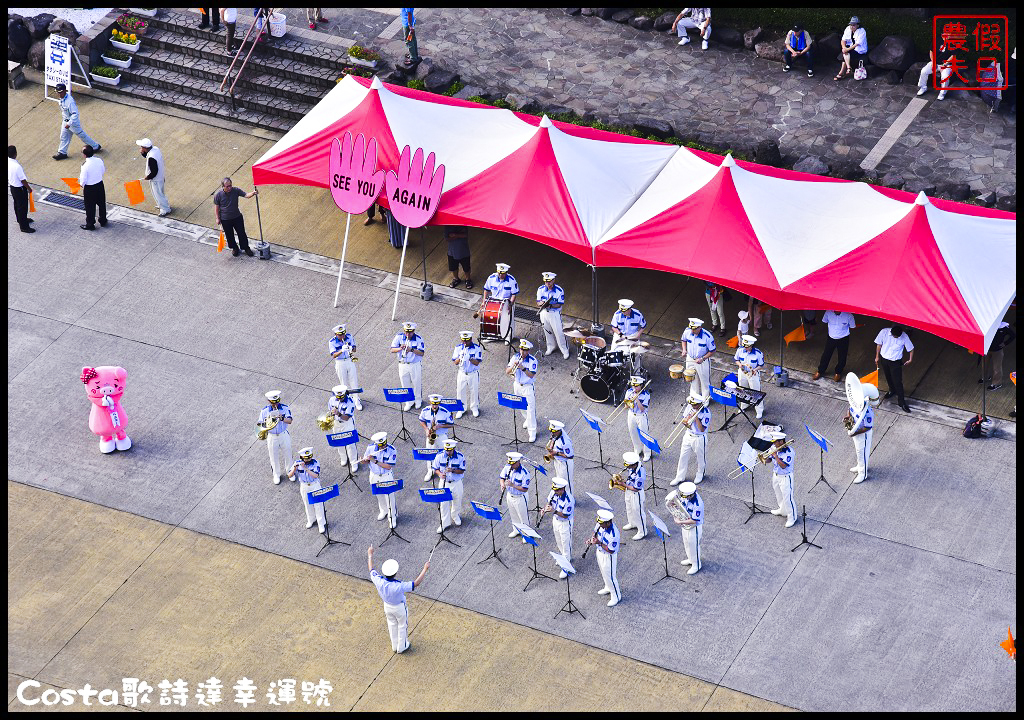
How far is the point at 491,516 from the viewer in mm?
21391

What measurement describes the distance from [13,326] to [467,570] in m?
9.78

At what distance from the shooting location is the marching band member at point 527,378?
24078 millimetres

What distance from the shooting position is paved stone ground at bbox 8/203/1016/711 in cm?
2123

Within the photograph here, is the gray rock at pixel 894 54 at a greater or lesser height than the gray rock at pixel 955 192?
greater

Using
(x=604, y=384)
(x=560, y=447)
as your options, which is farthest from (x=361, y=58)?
(x=560, y=447)

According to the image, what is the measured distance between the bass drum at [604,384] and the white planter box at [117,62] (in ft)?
43.9

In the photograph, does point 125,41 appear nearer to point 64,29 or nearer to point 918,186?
point 64,29

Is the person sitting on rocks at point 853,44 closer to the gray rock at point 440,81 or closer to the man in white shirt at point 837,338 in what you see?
the gray rock at point 440,81

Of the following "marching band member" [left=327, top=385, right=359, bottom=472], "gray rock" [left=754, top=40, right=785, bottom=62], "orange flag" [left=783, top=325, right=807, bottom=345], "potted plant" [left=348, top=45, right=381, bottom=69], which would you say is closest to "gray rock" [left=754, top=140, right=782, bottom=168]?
"gray rock" [left=754, top=40, right=785, bottom=62]

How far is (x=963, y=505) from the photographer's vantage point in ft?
76.1

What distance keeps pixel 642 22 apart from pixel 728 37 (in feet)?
6.04

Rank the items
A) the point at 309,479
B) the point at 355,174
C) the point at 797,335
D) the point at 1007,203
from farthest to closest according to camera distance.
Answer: the point at 1007,203 → the point at 355,174 → the point at 797,335 → the point at 309,479

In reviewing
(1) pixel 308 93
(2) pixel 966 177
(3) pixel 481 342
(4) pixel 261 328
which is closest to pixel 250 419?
(4) pixel 261 328

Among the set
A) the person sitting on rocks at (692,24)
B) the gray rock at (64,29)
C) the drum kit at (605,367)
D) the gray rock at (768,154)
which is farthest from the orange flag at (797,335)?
the gray rock at (64,29)
